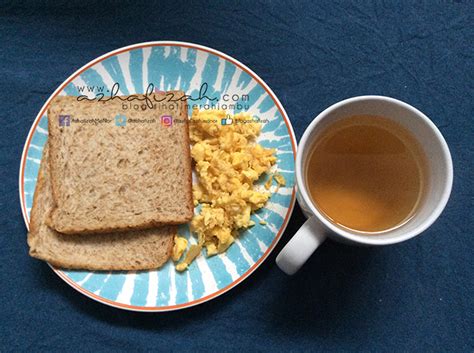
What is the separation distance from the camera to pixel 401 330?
4.43 feet

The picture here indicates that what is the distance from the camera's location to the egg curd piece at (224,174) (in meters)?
1.25

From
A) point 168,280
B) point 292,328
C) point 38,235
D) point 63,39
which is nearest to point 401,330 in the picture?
point 292,328

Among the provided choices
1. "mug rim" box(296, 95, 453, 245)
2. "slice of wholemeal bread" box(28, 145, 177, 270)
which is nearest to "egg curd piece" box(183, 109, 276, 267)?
"slice of wholemeal bread" box(28, 145, 177, 270)

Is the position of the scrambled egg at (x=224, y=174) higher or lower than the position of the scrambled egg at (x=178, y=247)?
higher

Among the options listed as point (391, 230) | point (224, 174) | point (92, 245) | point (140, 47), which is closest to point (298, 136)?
point (224, 174)

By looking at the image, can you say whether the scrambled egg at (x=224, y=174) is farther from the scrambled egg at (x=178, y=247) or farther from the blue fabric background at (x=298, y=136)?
the blue fabric background at (x=298, y=136)

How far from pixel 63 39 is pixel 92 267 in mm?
712

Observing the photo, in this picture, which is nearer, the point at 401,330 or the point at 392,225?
the point at 392,225

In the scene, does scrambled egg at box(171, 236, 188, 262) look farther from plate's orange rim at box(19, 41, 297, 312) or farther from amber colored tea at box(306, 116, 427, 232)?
amber colored tea at box(306, 116, 427, 232)

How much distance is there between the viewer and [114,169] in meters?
1.31

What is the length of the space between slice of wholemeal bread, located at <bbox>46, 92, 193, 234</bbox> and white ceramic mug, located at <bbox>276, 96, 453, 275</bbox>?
1.26 feet

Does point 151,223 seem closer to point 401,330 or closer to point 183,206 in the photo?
point 183,206

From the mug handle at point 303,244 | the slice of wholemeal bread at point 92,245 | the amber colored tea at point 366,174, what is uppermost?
the amber colored tea at point 366,174

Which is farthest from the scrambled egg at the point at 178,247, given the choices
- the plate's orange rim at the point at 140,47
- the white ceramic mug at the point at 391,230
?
the white ceramic mug at the point at 391,230
